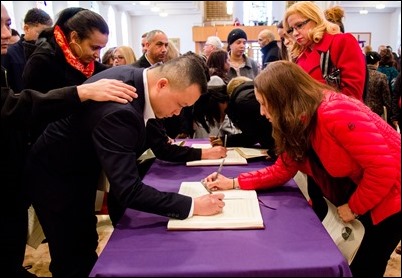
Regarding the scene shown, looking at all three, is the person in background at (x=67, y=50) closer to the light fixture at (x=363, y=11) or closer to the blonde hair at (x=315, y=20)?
the blonde hair at (x=315, y=20)

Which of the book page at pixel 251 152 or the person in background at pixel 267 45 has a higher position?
the person in background at pixel 267 45

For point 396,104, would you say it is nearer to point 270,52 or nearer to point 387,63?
point 270,52

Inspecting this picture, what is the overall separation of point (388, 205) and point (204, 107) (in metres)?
1.10

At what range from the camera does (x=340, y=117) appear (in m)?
1.17

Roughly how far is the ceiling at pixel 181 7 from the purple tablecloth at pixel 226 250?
Result: 32.6ft

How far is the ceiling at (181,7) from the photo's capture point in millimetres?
10499

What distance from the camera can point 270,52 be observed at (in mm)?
3564

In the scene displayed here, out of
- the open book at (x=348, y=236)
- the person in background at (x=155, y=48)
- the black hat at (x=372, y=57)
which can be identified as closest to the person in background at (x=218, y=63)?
the person in background at (x=155, y=48)

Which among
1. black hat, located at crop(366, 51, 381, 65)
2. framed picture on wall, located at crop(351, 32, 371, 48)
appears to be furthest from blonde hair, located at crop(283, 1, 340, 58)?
black hat, located at crop(366, 51, 381, 65)

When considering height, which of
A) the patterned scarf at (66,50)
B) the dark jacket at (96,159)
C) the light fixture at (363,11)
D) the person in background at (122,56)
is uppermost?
the light fixture at (363,11)

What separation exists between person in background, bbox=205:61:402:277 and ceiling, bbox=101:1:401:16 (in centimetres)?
974

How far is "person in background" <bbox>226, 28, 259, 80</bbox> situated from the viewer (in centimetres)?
353

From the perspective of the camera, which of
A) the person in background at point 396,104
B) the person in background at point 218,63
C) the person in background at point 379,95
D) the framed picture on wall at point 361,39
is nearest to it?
the person in background at point 396,104

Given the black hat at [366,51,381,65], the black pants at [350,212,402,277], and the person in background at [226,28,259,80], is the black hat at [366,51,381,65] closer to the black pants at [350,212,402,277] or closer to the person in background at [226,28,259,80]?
the person in background at [226,28,259,80]
